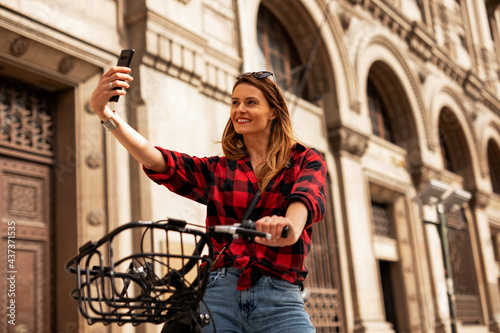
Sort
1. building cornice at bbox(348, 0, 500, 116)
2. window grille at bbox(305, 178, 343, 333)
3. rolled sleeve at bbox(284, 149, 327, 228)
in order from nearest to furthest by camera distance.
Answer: rolled sleeve at bbox(284, 149, 327, 228), window grille at bbox(305, 178, 343, 333), building cornice at bbox(348, 0, 500, 116)

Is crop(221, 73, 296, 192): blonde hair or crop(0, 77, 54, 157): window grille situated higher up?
crop(0, 77, 54, 157): window grille

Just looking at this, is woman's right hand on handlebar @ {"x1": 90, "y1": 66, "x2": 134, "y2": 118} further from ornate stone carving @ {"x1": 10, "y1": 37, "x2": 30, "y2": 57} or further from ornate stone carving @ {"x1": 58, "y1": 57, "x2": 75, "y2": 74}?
ornate stone carving @ {"x1": 58, "y1": 57, "x2": 75, "y2": 74}

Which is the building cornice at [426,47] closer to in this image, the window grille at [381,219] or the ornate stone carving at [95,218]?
the window grille at [381,219]

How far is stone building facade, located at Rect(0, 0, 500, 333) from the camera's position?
620 centimetres

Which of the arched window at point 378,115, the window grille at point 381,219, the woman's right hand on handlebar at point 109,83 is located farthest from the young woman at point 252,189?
the arched window at point 378,115

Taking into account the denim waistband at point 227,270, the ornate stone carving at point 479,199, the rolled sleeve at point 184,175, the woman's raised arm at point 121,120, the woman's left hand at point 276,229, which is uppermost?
the ornate stone carving at point 479,199

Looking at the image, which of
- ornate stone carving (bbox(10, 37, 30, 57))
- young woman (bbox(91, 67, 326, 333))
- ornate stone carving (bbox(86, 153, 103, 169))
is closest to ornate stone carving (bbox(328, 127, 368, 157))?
ornate stone carving (bbox(86, 153, 103, 169))

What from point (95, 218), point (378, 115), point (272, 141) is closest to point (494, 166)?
point (378, 115)

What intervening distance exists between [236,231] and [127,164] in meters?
5.25

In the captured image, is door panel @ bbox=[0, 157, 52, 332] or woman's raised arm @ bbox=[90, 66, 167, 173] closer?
woman's raised arm @ bbox=[90, 66, 167, 173]

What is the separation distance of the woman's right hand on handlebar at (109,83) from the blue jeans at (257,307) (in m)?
0.74

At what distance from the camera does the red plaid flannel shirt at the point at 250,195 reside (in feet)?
6.64

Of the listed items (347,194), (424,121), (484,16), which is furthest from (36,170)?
(484,16)

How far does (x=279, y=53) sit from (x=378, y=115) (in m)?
4.01
